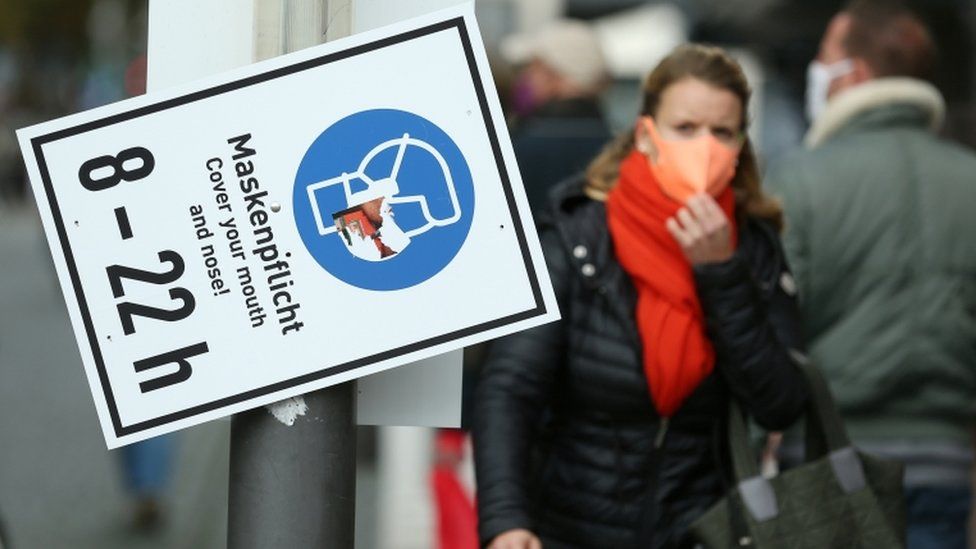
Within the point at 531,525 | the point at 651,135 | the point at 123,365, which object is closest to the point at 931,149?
the point at 651,135

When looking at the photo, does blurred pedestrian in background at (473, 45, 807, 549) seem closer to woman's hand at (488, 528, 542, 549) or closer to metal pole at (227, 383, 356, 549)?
woman's hand at (488, 528, 542, 549)

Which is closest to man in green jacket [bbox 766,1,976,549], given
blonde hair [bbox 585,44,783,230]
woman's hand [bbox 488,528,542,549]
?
blonde hair [bbox 585,44,783,230]

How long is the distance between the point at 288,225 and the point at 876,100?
2456 mm

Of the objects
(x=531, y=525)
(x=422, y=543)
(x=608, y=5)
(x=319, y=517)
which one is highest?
(x=608, y=5)

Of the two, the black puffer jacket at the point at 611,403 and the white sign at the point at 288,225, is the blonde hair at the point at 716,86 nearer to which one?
the black puffer jacket at the point at 611,403

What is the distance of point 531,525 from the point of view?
330cm

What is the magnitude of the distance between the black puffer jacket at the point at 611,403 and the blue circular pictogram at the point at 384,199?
2.88ft

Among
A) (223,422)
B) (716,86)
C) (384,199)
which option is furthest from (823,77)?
(223,422)

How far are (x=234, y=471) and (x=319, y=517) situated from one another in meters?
0.15

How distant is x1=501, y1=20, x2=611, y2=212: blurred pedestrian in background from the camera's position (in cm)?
580

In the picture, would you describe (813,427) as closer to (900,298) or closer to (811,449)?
(811,449)

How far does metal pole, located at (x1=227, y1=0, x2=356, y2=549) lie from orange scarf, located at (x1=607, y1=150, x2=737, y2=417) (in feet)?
3.17

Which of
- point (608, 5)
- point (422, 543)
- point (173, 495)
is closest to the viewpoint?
point (422, 543)

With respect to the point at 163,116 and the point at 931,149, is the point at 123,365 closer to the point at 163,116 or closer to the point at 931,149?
the point at 163,116
